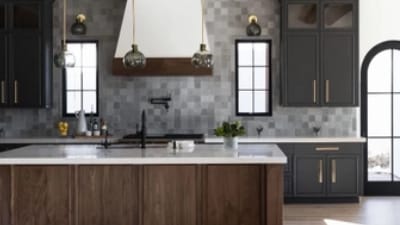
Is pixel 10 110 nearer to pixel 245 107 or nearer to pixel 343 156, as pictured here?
pixel 245 107

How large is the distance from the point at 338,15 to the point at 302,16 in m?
0.48

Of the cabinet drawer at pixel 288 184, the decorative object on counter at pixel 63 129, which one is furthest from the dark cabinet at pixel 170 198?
the decorative object on counter at pixel 63 129

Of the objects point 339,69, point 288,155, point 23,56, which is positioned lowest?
point 288,155

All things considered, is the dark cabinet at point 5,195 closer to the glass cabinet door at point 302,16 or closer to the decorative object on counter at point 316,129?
the glass cabinet door at point 302,16

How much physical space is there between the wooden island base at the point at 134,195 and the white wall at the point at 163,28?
9.35 ft

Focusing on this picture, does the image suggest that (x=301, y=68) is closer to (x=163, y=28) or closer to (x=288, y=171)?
(x=288, y=171)

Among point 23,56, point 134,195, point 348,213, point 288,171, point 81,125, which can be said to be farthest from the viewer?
point 81,125

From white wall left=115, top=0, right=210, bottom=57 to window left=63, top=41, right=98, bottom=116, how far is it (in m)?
0.76

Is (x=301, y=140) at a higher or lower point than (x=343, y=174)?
higher

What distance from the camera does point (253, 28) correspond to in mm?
6926

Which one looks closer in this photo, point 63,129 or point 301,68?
point 301,68

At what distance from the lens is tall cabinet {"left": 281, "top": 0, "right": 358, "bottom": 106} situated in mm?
6680

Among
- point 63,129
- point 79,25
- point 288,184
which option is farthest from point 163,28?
point 288,184

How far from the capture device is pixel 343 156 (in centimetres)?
654
